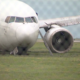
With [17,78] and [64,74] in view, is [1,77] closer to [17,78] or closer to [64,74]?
[17,78]

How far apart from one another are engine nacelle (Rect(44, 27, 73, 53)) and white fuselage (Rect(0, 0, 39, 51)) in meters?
1.87

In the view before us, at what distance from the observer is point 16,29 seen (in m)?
17.4

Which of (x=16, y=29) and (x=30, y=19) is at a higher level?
(x=30, y=19)

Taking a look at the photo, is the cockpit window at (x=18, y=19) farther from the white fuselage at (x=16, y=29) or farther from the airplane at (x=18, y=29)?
the white fuselage at (x=16, y=29)

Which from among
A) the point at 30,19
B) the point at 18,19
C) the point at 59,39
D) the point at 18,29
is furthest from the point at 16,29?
→ the point at 59,39

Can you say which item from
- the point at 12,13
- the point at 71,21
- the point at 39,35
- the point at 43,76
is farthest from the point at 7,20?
the point at 43,76

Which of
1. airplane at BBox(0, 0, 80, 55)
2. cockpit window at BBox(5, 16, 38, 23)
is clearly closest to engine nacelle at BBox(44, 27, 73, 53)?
airplane at BBox(0, 0, 80, 55)

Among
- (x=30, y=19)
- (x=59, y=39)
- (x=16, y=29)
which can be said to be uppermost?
(x=30, y=19)

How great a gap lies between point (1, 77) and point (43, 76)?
40.9 inches

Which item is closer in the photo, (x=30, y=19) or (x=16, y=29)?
(x=16, y=29)

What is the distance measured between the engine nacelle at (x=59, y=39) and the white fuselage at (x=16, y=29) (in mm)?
1869

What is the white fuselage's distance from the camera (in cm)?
1725

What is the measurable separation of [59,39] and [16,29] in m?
4.32

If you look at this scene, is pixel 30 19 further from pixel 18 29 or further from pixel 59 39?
pixel 59 39
